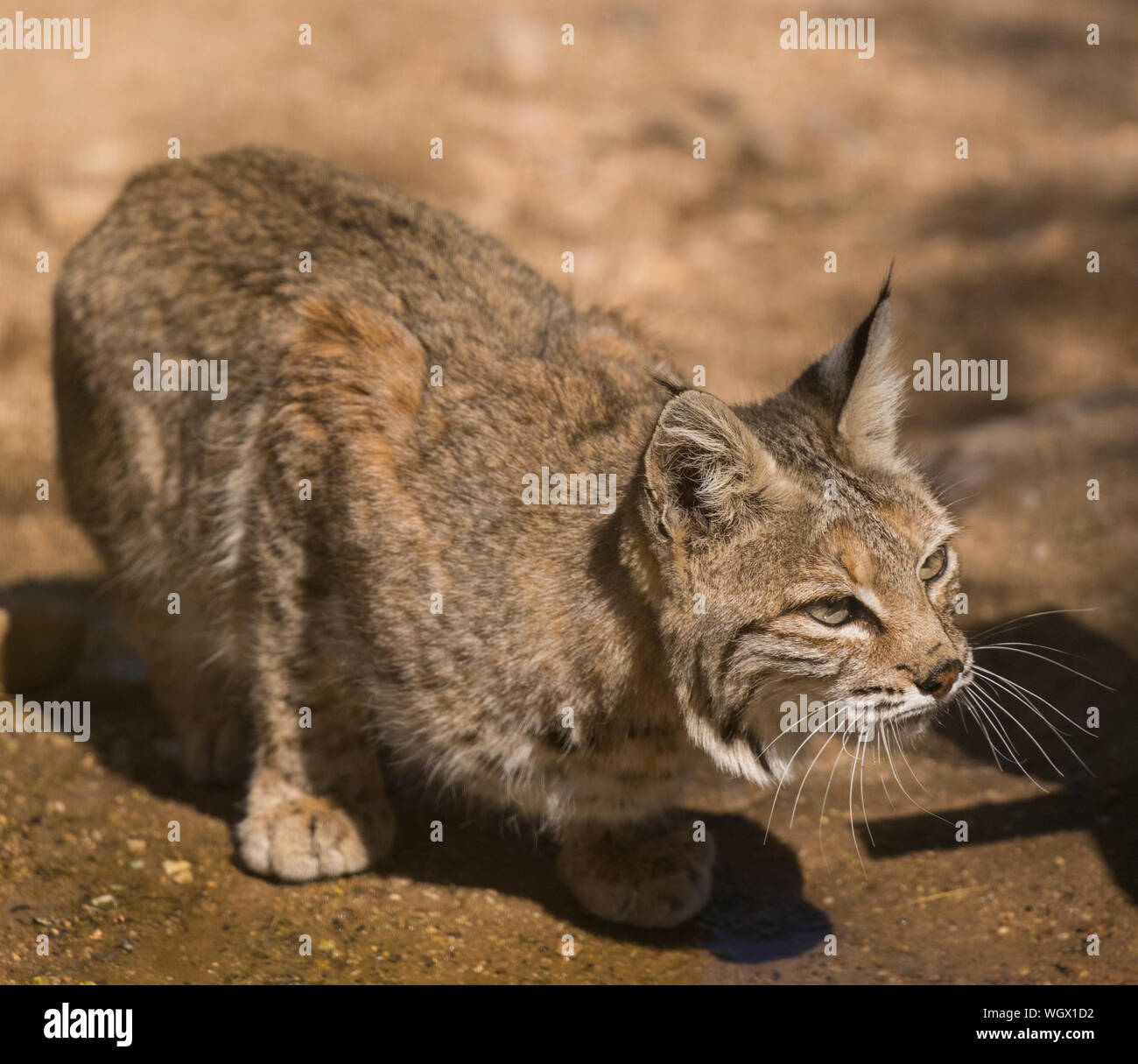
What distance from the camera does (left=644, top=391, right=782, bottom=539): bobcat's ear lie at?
345 centimetres

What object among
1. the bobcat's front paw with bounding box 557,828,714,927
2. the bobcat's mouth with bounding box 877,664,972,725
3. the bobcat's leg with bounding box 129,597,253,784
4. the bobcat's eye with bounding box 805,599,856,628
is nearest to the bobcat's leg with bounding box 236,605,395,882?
the bobcat's leg with bounding box 129,597,253,784

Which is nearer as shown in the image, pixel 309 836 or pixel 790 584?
pixel 790 584

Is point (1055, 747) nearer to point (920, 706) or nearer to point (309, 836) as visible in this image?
point (920, 706)

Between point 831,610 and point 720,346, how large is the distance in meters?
5.84

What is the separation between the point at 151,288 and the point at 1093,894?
382cm

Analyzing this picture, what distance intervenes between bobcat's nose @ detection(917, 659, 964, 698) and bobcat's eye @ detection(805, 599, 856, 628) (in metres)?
0.26

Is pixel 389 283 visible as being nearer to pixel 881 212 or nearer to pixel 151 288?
pixel 151 288

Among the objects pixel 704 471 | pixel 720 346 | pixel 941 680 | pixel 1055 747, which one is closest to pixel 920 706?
pixel 941 680

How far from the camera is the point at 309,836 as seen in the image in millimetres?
4605

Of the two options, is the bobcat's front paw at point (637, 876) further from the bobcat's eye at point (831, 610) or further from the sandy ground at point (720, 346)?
the bobcat's eye at point (831, 610)

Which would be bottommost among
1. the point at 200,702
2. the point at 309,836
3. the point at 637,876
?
the point at 637,876

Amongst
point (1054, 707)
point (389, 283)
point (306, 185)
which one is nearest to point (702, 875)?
point (1054, 707)

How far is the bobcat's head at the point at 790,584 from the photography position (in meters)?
3.56

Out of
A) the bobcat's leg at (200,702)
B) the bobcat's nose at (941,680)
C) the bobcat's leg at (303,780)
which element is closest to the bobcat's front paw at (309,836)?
the bobcat's leg at (303,780)
